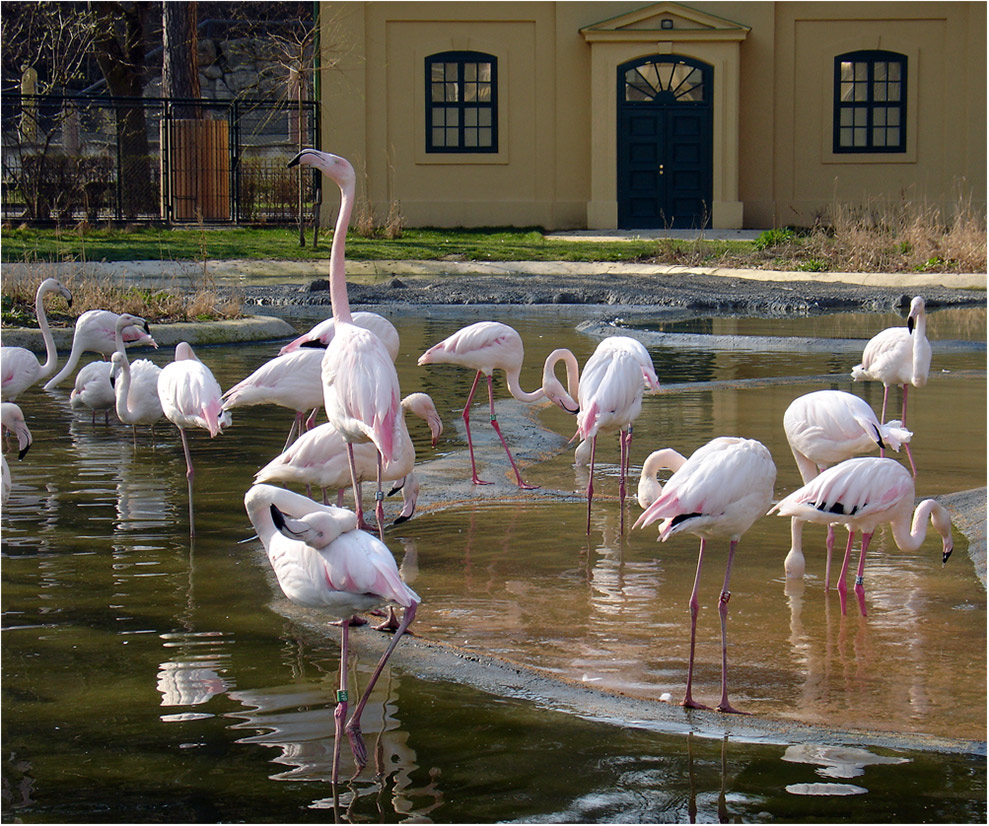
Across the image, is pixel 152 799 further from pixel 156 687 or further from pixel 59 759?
pixel 156 687

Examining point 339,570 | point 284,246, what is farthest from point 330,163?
point 284,246

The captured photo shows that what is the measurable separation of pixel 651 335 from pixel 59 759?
993 centimetres

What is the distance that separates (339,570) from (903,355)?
17.7ft

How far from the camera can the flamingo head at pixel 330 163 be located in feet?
18.8

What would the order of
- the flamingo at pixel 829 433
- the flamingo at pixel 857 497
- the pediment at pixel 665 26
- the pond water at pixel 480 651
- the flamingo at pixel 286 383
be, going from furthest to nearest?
the pediment at pixel 665 26 → the flamingo at pixel 286 383 → the flamingo at pixel 829 433 → the flamingo at pixel 857 497 → the pond water at pixel 480 651

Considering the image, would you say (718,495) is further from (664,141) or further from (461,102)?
(461,102)

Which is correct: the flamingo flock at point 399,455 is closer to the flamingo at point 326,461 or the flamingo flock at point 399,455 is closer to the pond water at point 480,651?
the flamingo at point 326,461

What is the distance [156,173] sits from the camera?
27375mm

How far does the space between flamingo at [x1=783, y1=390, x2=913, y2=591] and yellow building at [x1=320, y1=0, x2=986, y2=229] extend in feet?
68.1

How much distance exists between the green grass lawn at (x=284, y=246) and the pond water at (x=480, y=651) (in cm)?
1266

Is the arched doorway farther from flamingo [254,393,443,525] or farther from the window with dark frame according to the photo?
flamingo [254,393,443,525]

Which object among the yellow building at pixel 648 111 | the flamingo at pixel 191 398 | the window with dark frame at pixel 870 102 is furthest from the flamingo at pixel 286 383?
the window with dark frame at pixel 870 102

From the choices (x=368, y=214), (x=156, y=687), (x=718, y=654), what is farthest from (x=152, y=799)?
(x=368, y=214)

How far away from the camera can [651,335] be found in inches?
514
